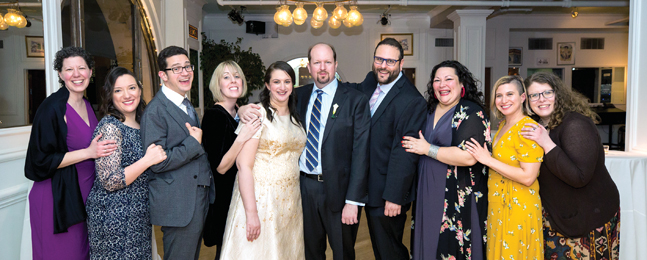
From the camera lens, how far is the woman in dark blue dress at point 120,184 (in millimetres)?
2146

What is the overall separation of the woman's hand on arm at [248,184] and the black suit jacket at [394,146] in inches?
32.0

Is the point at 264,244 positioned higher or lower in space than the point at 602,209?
lower

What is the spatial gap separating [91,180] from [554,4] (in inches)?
329

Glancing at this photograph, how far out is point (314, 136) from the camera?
255 cm

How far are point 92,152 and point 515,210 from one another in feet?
8.29

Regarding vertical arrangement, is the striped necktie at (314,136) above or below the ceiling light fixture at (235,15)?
below

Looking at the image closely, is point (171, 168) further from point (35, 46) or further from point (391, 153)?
point (35, 46)

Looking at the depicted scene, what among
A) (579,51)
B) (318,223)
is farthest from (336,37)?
(318,223)

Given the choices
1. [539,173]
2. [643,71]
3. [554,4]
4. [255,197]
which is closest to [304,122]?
[255,197]

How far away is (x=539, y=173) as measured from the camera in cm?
250

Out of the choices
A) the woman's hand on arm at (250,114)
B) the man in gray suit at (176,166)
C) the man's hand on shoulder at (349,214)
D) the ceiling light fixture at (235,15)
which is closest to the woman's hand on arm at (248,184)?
the woman's hand on arm at (250,114)

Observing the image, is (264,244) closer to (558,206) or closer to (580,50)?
(558,206)

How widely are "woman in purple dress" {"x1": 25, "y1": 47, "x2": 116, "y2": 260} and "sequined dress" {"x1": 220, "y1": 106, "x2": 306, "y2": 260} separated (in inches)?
34.1

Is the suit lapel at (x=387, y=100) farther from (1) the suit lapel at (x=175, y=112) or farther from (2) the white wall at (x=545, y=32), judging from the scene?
(2) the white wall at (x=545, y=32)
